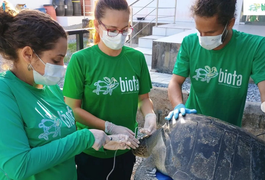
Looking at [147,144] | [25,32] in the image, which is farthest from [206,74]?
[25,32]

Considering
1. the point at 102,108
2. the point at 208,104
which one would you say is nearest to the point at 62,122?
the point at 102,108

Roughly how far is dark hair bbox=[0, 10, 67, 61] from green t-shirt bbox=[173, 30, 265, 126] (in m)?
1.10

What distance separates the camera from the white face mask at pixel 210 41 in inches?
60.1

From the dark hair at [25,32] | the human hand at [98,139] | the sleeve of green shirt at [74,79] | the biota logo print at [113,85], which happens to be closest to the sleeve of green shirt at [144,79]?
the biota logo print at [113,85]

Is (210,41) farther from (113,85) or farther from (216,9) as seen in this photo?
(113,85)

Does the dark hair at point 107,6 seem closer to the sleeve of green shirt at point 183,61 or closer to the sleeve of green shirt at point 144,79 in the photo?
the sleeve of green shirt at point 144,79

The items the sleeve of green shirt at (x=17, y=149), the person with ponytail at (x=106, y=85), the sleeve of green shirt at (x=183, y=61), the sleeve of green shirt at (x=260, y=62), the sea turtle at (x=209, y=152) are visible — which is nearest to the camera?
the sleeve of green shirt at (x=17, y=149)

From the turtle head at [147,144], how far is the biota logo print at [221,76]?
0.54 meters

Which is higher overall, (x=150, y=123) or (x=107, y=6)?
(x=107, y=6)

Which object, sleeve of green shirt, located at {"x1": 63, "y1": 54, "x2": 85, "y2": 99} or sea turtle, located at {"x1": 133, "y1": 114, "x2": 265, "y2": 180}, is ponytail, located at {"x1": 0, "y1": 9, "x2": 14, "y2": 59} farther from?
sea turtle, located at {"x1": 133, "y1": 114, "x2": 265, "y2": 180}

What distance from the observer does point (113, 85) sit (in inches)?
55.4

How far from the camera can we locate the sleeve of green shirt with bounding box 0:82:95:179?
0.83 meters

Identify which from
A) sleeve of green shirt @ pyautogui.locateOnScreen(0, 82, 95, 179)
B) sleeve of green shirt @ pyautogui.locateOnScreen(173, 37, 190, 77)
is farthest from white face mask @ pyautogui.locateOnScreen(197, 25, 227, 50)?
sleeve of green shirt @ pyautogui.locateOnScreen(0, 82, 95, 179)

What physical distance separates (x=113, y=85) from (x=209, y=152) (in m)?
0.73
